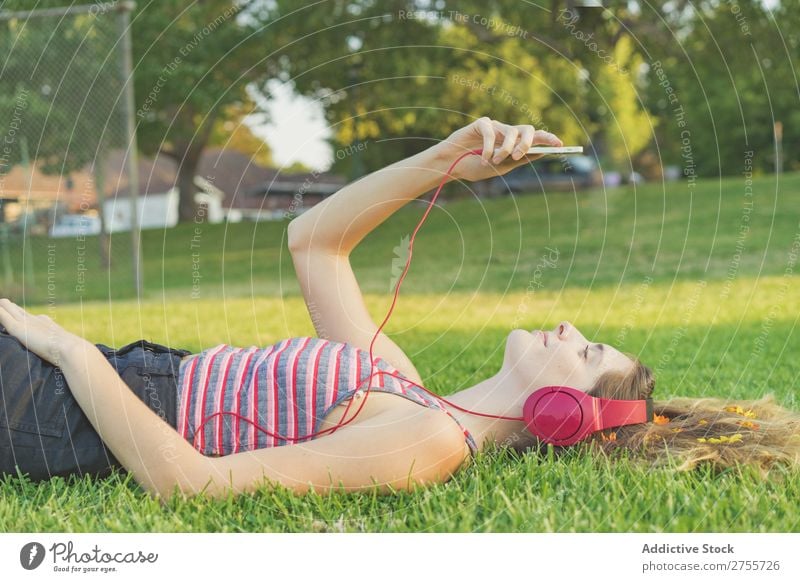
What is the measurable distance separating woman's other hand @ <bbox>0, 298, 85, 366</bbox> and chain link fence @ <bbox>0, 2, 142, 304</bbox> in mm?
7298

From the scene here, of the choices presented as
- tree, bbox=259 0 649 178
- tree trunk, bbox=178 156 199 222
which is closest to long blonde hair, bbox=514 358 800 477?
tree, bbox=259 0 649 178

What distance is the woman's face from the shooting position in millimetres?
2705

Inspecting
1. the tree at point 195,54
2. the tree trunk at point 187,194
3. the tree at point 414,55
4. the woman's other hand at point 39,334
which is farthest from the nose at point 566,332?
the tree trunk at point 187,194

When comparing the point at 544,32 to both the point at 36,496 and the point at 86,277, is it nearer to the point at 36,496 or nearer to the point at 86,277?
the point at 86,277

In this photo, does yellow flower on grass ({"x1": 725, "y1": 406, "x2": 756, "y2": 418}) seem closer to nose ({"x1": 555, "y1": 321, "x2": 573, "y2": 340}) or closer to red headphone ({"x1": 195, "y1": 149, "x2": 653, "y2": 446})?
red headphone ({"x1": 195, "y1": 149, "x2": 653, "y2": 446})


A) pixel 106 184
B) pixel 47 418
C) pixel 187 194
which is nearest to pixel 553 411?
pixel 47 418

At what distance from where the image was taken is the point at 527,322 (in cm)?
675

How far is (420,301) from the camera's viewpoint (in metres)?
7.97

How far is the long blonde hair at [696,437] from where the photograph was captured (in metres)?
2.68

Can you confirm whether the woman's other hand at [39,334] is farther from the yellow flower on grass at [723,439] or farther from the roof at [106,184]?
the roof at [106,184]
